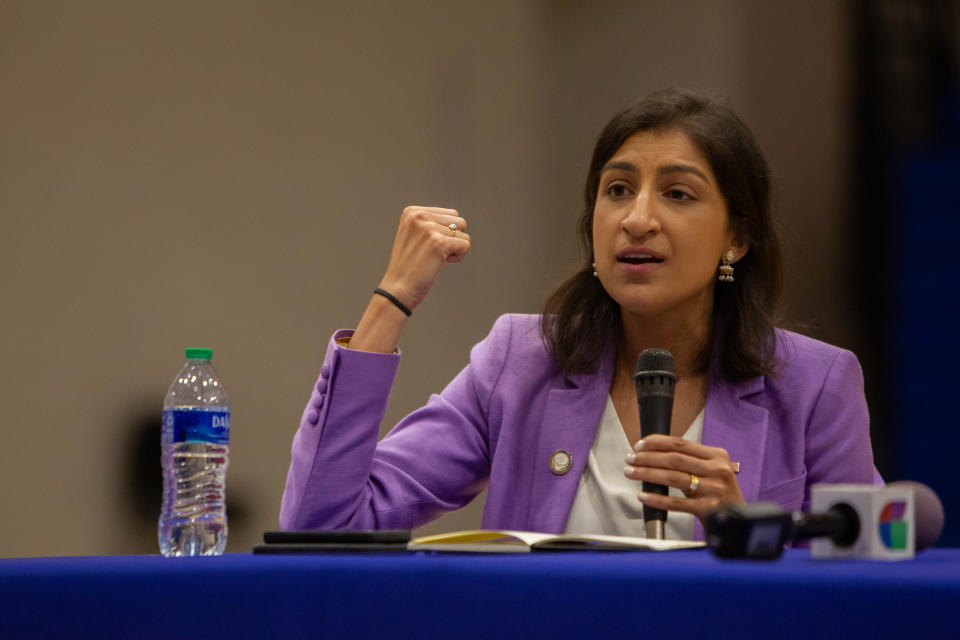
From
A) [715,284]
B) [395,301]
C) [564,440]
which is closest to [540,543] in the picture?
[395,301]

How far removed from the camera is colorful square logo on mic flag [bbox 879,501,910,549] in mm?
910

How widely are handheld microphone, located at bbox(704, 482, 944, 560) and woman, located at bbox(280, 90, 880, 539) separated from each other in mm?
708

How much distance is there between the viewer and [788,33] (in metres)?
3.42

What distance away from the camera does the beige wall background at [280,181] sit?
3.12m

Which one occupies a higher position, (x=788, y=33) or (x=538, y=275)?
(x=788, y=33)

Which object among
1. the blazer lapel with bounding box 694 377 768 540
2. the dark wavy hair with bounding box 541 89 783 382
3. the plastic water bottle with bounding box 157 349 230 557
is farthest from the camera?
the dark wavy hair with bounding box 541 89 783 382

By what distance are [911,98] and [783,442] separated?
185 centimetres

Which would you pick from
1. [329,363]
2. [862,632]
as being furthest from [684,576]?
[329,363]

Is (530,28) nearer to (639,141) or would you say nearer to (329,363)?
(639,141)

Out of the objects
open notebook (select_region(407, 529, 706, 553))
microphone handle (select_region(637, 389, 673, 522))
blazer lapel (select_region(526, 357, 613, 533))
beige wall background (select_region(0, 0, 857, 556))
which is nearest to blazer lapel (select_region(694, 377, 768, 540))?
blazer lapel (select_region(526, 357, 613, 533))

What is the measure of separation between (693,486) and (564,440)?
1.43 ft

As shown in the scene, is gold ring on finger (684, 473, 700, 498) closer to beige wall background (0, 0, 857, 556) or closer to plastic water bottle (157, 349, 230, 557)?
plastic water bottle (157, 349, 230, 557)

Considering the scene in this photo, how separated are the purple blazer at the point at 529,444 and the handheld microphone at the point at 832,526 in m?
0.76

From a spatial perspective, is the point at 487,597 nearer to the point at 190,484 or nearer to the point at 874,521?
the point at 874,521
